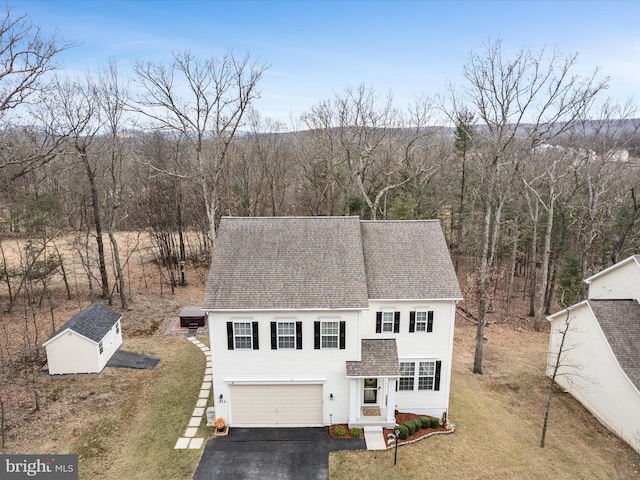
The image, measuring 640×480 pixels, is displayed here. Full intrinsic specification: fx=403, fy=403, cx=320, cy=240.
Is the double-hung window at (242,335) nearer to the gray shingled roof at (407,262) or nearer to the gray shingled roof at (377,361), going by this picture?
the gray shingled roof at (377,361)

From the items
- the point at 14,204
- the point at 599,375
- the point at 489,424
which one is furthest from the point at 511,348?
the point at 14,204

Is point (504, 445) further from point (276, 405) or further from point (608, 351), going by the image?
point (276, 405)

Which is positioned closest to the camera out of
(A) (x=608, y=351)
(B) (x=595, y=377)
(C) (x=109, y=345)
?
(A) (x=608, y=351)

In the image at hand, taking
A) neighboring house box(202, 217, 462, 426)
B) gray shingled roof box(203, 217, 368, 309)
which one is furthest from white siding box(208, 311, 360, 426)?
gray shingled roof box(203, 217, 368, 309)

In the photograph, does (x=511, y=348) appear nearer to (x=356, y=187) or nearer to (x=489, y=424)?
(x=489, y=424)

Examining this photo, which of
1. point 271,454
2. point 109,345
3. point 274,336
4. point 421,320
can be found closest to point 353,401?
point 271,454

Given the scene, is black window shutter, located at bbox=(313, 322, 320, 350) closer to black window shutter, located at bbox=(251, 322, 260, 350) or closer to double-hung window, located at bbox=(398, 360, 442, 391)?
black window shutter, located at bbox=(251, 322, 260, 350)

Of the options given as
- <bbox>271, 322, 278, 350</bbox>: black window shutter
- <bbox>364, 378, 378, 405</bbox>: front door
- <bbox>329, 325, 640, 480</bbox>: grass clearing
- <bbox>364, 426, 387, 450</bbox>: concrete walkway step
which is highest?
<bbox>271, 322, 278, 350</bbox>: black window shutter

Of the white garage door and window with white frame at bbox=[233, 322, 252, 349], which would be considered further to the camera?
the white garage door
